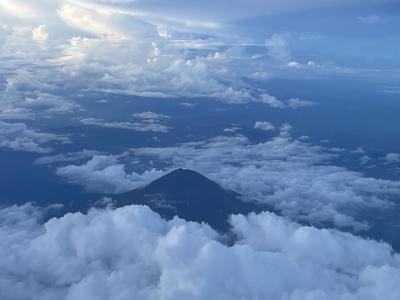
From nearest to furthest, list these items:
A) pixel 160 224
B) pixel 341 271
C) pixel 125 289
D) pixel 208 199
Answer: pixel 125 289, pixel 341 271, pixel 160 224, pixel 208 199

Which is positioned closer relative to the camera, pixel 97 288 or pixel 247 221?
pixel 97 288

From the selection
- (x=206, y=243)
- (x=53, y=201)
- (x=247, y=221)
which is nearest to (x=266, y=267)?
(x=206, y=243)

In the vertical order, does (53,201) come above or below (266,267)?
below

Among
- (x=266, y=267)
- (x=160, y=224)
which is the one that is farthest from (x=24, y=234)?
(x=266, y=267)

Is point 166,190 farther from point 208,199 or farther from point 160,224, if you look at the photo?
point 160,224

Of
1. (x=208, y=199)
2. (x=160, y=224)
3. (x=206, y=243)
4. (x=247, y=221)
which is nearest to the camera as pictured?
(x=206, y=243)

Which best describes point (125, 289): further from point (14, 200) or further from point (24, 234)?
point (14, 200)
